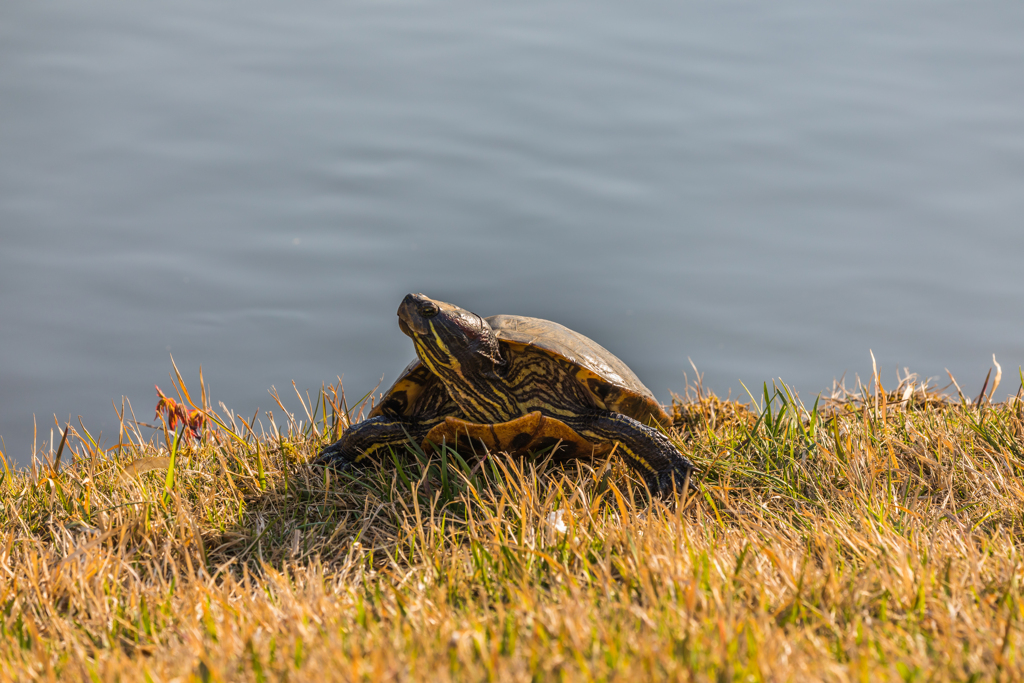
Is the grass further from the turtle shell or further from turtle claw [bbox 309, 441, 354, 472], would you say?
the turtle shell

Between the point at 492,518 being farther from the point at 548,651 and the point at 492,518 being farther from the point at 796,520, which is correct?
the point at 796,520

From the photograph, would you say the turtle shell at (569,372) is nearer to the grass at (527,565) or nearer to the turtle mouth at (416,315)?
the grass at (527,565)

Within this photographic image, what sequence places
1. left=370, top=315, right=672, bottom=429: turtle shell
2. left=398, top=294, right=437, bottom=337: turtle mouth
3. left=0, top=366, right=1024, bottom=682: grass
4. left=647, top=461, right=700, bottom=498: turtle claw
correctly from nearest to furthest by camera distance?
left=0, top=366, right=1024, bottom=682: grass → left=647, top=461, right=700, bottom=498: turtle claw → left=398, top=294, right=437, bottom=337: turtle mouth → left=370, top=315, right=672, bottom=429: turtle shell

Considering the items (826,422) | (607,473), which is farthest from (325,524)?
(826,422)

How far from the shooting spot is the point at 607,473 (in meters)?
2.71

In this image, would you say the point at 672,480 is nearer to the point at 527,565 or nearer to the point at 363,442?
the point at 527,565

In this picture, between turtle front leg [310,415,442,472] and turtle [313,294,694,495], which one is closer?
turtle [313,294,694,495]

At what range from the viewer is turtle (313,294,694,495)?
8.90 ft

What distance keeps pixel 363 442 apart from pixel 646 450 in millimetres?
1189

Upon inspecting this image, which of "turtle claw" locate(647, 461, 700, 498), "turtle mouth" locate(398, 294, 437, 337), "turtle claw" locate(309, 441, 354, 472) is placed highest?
"turtle mouth" locate(398, 294, 437, 337)

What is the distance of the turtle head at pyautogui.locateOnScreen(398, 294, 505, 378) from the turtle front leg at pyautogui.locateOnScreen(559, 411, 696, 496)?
0.51 metres

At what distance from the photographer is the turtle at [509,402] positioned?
2.71 meters

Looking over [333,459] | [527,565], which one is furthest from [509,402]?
[527,565]

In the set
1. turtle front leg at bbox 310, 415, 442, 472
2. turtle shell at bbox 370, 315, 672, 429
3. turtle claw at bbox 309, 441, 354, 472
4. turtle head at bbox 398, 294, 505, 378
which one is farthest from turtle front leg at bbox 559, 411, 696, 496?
turtle claw at bbox 309, 441, 354, 472
